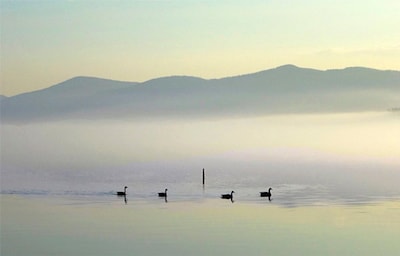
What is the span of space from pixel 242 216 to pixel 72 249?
13822mm

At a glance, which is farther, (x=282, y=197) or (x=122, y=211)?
(x=282, y=197)

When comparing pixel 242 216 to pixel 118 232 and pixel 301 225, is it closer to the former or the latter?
pixel 301 225

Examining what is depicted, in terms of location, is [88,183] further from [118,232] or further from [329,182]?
[118,232]

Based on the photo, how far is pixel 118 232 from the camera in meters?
43.6

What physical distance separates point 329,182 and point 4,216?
40.6 m

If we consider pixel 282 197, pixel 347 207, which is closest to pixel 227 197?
pixel 282 197

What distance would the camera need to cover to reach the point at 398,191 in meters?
71.4

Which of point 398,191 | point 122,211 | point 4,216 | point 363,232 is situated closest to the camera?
point 363,232

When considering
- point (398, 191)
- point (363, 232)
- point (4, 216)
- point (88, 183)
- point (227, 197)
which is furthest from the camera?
point (88, 183)

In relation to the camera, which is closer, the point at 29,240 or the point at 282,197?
the point at 29,240

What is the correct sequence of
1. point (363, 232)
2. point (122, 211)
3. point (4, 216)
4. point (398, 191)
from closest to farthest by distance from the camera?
point (363, 232) < point (4, 216) < point (122, 211) < point (398, 191)

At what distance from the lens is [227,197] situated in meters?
61.6

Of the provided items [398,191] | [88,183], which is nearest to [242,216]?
[398,191]

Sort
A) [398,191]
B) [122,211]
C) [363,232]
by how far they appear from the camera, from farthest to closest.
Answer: [398,191]
[122,211]
[363,232]
